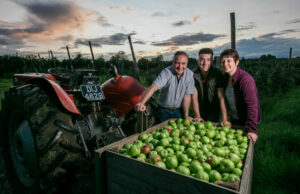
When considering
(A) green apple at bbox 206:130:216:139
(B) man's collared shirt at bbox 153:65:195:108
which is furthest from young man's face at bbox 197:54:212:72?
(A) green apple at bbox 206:130:216:139

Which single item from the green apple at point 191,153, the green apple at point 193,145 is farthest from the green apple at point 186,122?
the green apple at point 191,153

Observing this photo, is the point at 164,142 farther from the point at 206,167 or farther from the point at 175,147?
the point at 206,167

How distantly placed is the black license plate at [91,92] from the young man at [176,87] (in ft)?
3.26

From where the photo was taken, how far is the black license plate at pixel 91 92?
2818 mm

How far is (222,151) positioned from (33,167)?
1.95 m

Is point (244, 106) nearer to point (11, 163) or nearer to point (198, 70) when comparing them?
point (198, 70)

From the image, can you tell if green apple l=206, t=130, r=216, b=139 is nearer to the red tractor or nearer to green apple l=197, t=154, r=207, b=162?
A: green apple l=197, t=154, r=207, b=162

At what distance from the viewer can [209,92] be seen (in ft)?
12.1

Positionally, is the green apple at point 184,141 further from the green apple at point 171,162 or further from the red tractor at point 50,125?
the red tractor at point 50,125

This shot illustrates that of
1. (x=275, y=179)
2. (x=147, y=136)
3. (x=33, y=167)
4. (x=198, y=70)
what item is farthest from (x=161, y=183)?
(x=198, y=70)

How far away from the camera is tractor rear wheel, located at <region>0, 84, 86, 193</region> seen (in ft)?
6.66

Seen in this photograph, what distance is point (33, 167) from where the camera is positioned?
2.10 m

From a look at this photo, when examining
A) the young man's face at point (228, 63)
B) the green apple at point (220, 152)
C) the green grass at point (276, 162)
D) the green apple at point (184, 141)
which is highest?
the young man's face at point (228, 63)

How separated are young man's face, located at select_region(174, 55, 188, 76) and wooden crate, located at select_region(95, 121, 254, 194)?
79.1 inches
